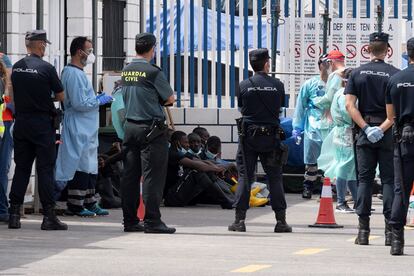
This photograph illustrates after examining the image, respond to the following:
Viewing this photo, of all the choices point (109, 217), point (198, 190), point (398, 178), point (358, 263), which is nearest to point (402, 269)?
point (358, 263)

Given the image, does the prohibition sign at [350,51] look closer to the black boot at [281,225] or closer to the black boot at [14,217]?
the black boot at [281,225]

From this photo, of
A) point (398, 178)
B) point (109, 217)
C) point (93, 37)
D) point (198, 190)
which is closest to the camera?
point (398, 178)

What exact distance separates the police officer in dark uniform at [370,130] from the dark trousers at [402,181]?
63 cm

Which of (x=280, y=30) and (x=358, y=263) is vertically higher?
(x=280, y=30)

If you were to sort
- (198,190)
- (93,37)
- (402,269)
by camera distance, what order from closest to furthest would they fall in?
(402,269), (198,190), (93,37)

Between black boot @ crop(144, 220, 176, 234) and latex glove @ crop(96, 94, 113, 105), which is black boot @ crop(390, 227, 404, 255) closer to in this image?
black boot @ crop(144, 220, 176, 234)

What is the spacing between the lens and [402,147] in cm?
1220

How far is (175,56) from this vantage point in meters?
21.3

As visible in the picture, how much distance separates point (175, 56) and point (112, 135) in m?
3.66

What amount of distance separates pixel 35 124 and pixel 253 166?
217 cm

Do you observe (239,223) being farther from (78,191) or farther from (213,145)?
(213,145)

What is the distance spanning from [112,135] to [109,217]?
2.09m

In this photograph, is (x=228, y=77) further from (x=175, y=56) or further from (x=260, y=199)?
(x=260, y=199)

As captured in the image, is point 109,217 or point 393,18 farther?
point 393,18
